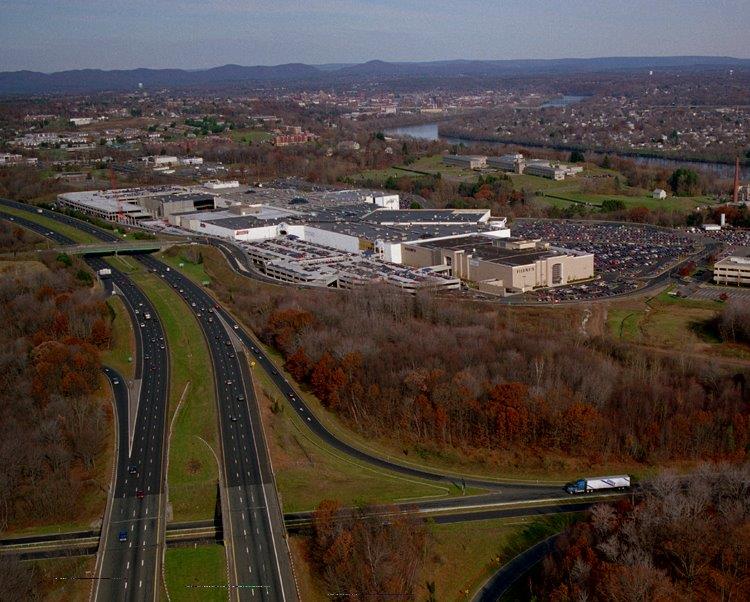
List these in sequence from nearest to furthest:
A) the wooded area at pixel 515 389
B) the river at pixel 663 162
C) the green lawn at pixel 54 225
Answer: the wooded area at pixel 515 389 → the green lawn at pixel 54 225 → the river at pixel 663 162

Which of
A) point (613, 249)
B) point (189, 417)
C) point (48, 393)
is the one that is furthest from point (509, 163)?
point (48, 393)

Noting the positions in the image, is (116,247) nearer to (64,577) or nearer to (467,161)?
(64,577)

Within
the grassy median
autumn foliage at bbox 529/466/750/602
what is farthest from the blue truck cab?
autumn foliage at bbox 529/466/750/602

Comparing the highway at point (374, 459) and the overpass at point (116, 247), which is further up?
the overpass at point (116, 247)

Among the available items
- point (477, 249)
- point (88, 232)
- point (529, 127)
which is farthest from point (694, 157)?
point (88, 232)

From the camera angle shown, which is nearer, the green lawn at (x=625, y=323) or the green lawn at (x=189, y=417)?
the green lawn at (x=189, y=417)

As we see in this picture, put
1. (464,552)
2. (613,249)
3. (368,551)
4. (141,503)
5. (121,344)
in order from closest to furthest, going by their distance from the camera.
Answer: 1. (368,551)
2. (464,552)
3. (141,503)
4. (121,344)
5. (613,249)

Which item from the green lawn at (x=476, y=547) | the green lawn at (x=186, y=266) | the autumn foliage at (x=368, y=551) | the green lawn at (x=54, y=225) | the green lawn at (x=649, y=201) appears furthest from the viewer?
the green lawn at (x=649, y=201)

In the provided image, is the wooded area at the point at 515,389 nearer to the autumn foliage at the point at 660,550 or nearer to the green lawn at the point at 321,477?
the green lawn at the point at 321,477

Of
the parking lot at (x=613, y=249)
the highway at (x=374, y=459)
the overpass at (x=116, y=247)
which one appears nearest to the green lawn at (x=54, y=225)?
the overpass at (x=116, y=247)
